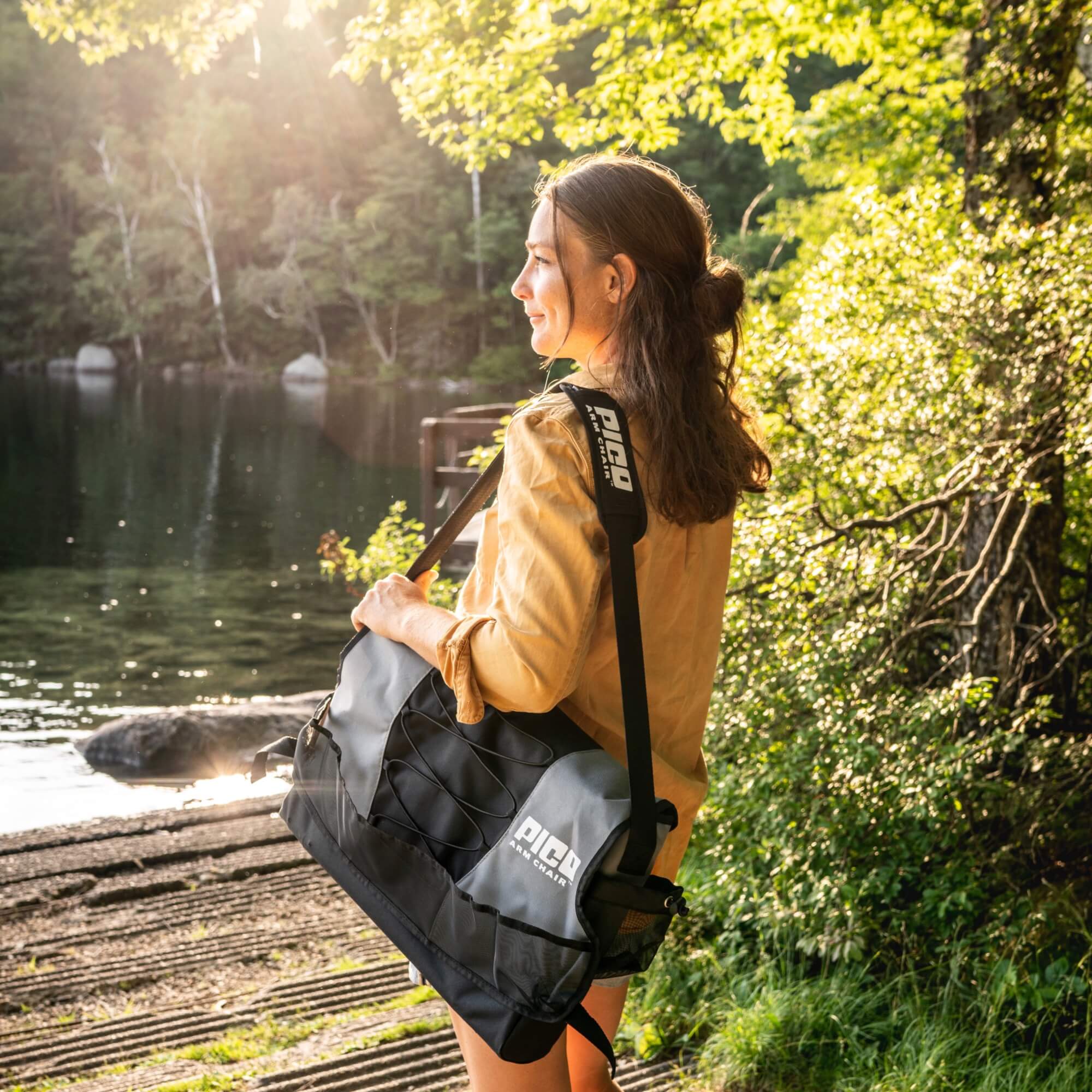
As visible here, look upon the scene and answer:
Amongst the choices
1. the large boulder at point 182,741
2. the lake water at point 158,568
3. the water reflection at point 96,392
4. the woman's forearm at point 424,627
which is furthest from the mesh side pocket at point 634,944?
the water reflection at point 96,392

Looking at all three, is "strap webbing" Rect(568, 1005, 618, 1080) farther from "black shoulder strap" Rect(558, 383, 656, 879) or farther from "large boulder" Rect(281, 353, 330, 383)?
"large boulder" Rect(281, 353, 330, 383)

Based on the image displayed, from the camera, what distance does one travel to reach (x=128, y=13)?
7312 mm

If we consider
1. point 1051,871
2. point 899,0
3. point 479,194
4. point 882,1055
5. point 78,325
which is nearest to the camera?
point 882,1055

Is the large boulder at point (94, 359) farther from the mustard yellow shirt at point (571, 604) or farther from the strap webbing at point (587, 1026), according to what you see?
the strap webbing at point (587, 1026)

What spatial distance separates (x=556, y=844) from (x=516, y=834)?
0.07 meters

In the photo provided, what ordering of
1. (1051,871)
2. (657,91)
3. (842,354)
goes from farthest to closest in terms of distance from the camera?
(657,91)
(842,354)
(1051,871)

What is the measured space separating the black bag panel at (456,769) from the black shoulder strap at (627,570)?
0.08m

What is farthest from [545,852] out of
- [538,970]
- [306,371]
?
[306,371]

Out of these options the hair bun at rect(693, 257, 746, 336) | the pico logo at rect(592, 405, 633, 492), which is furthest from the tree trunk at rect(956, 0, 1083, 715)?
the pico logo at rect(592, 405, 633, 492)

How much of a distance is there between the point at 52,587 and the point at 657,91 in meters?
12.2

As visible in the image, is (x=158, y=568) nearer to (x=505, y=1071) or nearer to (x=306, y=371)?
(x=505, y=1071)

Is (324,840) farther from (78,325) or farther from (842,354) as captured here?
(78,325)

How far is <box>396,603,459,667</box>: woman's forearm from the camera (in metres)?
1.70

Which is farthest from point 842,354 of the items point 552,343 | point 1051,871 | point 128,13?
point 128,13
